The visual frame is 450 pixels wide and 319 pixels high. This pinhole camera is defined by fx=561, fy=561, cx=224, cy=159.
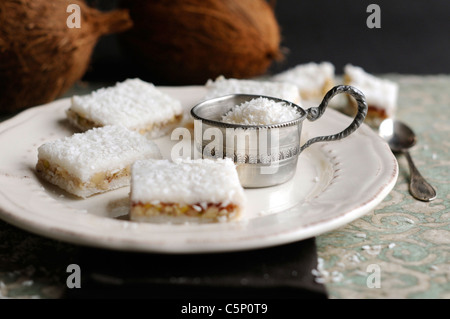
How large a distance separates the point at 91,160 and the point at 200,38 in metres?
1.24

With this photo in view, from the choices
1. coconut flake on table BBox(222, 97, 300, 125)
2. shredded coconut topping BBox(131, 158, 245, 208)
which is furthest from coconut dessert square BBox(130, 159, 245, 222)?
coconut flake on table BBox(222, 97, 300, 125)

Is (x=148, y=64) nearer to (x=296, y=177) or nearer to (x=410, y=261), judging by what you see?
(x=296, y=177)

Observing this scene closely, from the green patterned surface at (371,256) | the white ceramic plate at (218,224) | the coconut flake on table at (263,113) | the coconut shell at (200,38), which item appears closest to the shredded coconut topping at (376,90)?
the white ceramic plate at (218,224)

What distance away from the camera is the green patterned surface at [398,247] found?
130 centimetres

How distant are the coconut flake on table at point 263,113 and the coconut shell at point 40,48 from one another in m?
0.88

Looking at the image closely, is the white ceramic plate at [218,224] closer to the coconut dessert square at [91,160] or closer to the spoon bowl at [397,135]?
the coconut dessert square at [91,160]

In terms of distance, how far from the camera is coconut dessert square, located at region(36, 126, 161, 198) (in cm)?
163

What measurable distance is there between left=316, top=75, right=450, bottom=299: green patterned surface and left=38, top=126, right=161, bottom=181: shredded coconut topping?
2.04 ft

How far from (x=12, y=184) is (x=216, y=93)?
0.86 meters

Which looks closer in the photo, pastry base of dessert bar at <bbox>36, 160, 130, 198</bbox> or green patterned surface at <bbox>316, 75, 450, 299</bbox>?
green patterned surface at <bbox>316, 75, 450, 299</bbox>

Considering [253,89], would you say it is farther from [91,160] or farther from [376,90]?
[91,160]

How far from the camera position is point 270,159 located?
1.71 m

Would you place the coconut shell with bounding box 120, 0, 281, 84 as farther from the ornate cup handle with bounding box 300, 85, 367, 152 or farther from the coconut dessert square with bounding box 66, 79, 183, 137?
the ornate cup handle with bounding box 300, 85, 367, 152
